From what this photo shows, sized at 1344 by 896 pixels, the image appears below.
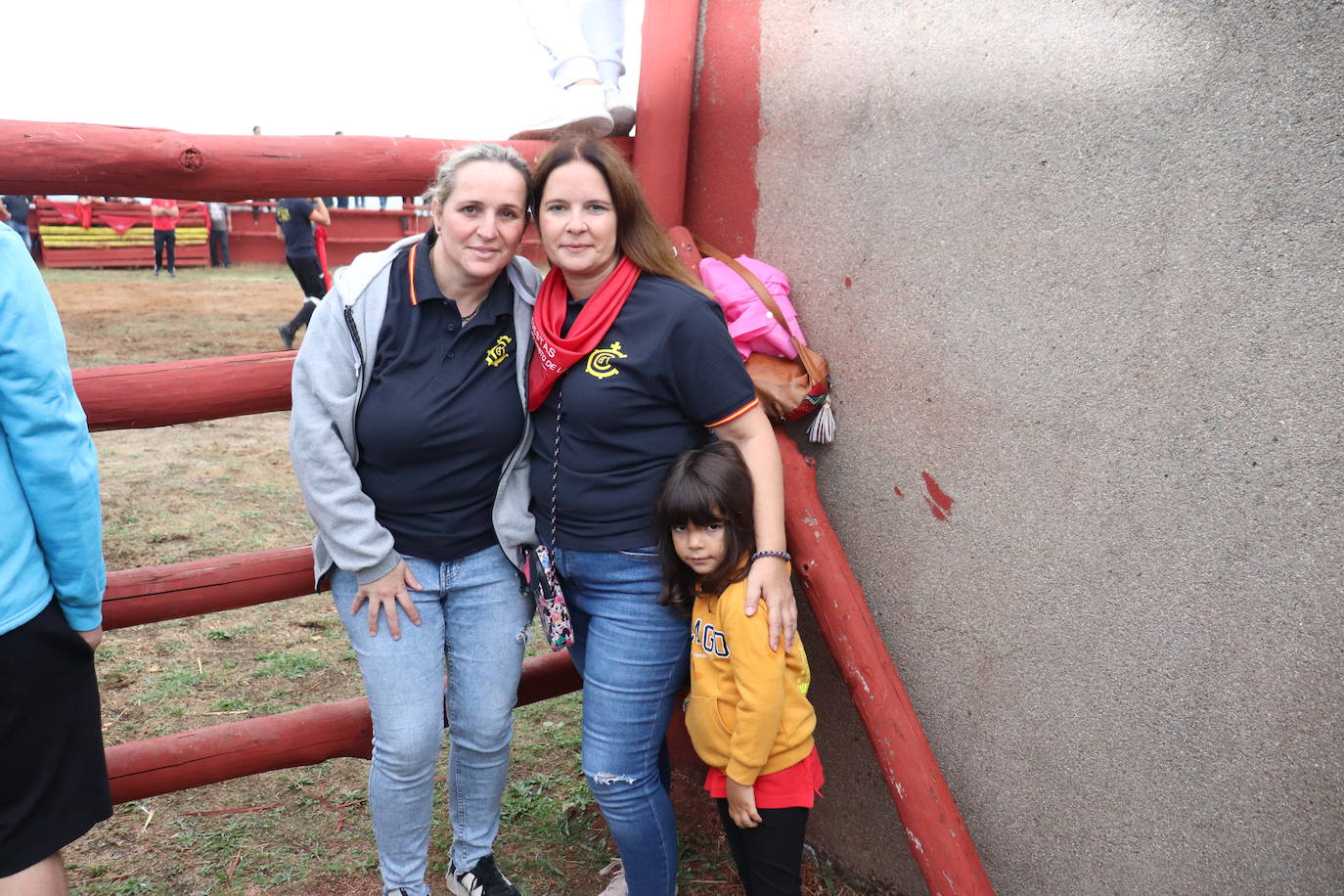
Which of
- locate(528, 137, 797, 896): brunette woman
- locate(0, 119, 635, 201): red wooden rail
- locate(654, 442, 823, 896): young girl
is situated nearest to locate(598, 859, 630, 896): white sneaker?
locate(528, 137, 797, 896): brunette woman

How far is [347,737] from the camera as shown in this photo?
2.91 meters

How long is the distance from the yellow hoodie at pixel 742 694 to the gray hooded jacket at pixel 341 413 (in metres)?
0.81

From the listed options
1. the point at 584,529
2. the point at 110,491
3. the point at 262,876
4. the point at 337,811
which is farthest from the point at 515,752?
the point at 110,491

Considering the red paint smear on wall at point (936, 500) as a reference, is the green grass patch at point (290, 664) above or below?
below

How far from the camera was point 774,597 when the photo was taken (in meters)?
2.37

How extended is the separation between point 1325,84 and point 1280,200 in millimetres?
219

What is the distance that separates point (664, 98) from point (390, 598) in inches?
63.6

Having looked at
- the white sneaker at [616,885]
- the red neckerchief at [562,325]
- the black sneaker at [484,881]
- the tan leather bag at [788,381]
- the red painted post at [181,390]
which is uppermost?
the red neckerchief at [562,325]

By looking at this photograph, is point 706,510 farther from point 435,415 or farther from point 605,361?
point 435,415

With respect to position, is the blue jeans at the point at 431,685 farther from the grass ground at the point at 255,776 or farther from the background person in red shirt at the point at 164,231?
the background person in red shirt at the point at 164,231

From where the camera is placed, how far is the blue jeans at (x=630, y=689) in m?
2.50

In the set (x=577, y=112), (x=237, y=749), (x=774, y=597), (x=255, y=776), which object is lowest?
(x=255, y=776)

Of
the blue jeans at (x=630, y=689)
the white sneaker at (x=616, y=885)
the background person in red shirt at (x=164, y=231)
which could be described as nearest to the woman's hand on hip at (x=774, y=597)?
the blue jeans at (x=630, y=689)

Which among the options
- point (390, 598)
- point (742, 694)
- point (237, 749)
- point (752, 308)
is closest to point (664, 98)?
point (752, 308)
